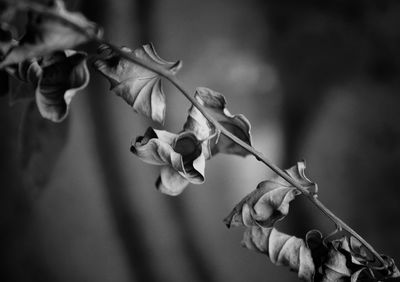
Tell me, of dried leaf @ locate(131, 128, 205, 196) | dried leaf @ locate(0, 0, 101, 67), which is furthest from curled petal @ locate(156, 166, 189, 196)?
dried leaf @ locate(0, 0, 101, 67)

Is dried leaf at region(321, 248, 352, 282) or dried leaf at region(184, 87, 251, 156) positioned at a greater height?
dried leaf at region(184, 87, 251, 156)

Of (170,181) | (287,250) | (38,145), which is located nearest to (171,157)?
(170,181)

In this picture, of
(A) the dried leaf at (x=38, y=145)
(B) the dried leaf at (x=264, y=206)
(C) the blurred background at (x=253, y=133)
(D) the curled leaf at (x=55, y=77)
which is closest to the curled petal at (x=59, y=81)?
(D) the curled leaf at (x=55, y=77)

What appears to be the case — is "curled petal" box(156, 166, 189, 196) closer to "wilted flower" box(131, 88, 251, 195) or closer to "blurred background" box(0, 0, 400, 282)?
"wilted flower" box(131, 88, 251, 195)

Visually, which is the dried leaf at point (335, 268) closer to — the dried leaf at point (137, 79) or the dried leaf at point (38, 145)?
the dried leaf at point (137, 79)

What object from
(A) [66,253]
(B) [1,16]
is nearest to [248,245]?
(B) [1,16]

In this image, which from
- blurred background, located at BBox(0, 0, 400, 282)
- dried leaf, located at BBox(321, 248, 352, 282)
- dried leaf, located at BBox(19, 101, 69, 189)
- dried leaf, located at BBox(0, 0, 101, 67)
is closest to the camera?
dried leaf, located at BBox(0, 0, 101, 67)

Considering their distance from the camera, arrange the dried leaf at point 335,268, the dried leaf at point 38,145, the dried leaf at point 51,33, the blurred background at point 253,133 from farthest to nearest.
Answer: the blurred background at point 253,133 < the dried leaf at point 38,145 < the dried leaf at point 335,268 < the dried leaf at point 51,33
